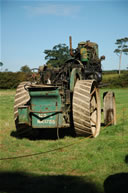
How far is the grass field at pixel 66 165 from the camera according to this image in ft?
14.7

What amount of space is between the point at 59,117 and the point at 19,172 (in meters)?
2.19

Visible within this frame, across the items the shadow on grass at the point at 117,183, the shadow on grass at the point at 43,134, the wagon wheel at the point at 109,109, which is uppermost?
the wagon wheel at the point at 109,109

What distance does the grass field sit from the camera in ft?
14.7

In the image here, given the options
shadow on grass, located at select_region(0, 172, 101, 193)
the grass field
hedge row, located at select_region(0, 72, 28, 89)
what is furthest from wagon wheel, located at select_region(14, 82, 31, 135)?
hedge row, located at select_region(0, 72, 28, 89)

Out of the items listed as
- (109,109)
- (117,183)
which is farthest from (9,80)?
(117,183)

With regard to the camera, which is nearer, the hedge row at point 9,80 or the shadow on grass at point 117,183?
the shadow on grass at point 117,183

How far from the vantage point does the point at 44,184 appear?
4.55 meters

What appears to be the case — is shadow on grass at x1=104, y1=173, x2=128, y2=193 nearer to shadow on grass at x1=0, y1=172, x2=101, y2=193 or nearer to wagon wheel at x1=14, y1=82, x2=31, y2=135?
shadow on grass at x1=0, y1=172, x2=101, y2=193

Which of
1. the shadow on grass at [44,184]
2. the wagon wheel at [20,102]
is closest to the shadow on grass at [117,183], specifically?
the shadow on grass at [44,184]

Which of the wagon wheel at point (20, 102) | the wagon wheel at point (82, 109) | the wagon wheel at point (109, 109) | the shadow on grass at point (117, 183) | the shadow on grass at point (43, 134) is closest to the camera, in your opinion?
the shadow on grass at point (117, 183)

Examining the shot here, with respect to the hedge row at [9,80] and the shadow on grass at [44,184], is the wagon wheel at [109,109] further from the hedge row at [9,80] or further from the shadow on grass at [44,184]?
the hedge row at [9,80]

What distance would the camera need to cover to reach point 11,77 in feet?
131

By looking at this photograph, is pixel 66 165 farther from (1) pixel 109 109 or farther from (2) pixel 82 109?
(1) pixel 109 109

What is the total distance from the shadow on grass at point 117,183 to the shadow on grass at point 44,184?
205 mm
